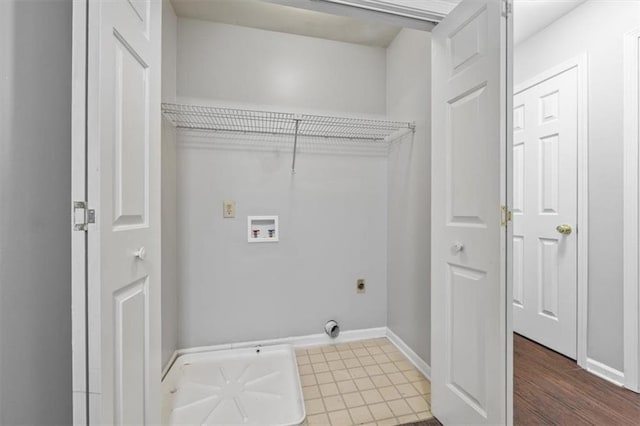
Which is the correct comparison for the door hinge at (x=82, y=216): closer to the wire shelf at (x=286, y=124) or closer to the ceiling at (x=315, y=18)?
the wire shelf at (x=286, y=124)

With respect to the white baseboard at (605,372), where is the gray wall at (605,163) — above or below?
above

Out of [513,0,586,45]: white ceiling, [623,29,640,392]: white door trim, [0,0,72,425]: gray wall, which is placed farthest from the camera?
[513,0,586,45]: white ceiling

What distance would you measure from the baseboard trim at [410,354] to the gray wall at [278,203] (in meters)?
0.16

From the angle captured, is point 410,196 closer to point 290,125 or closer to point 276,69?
point 290,125

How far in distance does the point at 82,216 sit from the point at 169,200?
1208 mm

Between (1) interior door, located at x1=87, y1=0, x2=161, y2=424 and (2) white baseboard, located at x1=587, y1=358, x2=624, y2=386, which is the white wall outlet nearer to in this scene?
(1) interior door, located at x1=87, y1=0, x2=161, y2=424

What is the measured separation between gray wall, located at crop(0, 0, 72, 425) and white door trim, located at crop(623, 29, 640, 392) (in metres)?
2.67

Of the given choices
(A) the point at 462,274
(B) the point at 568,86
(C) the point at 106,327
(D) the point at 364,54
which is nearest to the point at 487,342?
(A) the point at 462,274

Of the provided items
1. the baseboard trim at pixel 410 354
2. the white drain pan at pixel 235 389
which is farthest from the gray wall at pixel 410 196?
the white drain pan at pixel 235 389

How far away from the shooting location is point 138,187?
101 centimetres

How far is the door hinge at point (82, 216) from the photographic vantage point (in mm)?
734

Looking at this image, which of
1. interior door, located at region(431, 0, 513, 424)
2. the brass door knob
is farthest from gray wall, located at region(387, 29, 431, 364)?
the brass door knob

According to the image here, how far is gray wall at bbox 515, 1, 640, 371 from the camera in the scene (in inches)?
68.5

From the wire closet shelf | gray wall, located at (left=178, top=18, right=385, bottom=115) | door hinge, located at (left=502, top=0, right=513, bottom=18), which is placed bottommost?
the wire closet shelf
